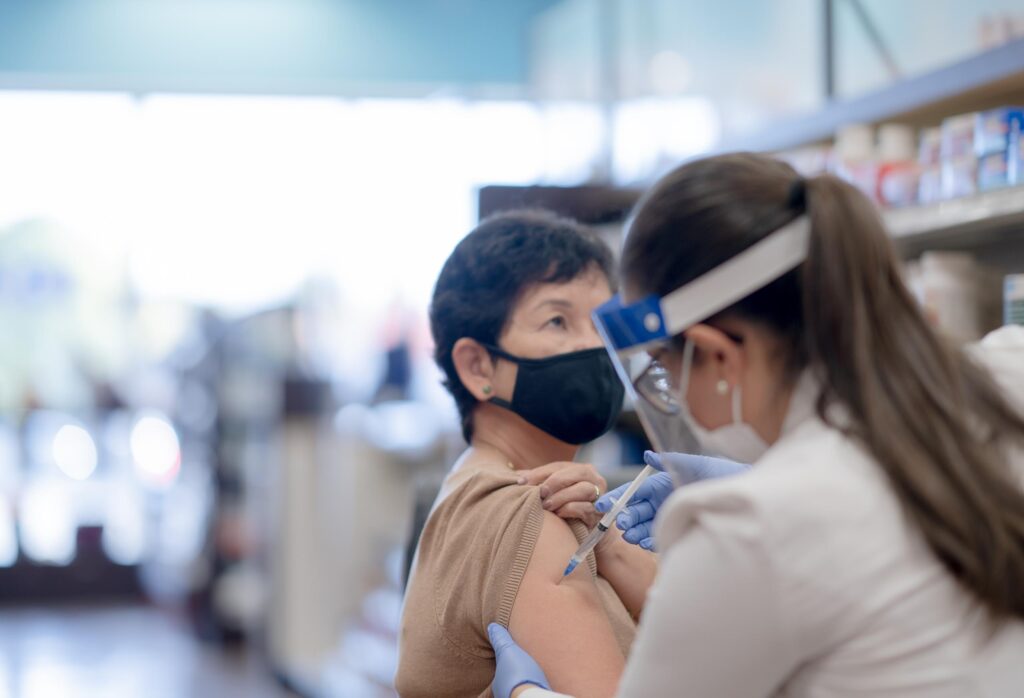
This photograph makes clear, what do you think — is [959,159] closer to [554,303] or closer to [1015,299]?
[1015,299]

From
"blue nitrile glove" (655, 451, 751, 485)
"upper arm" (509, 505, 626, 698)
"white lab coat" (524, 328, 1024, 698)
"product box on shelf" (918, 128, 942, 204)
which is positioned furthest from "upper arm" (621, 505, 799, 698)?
"product box on shelf" (918, 128, 942, 204)

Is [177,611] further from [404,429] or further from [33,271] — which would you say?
[404,429]

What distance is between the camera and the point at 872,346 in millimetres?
1192

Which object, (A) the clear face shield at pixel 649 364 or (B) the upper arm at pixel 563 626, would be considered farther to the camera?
(B) the upper arm at pixel 563 626

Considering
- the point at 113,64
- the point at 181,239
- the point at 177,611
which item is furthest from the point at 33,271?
the point at 177,611

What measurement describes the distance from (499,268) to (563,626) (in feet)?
1.85

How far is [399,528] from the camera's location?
19.2 feet

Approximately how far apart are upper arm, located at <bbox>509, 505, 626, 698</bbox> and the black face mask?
0.84 ft

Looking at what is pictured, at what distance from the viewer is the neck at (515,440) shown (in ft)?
6.31

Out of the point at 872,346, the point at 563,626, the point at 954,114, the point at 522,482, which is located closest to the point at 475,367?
the point at 522,482

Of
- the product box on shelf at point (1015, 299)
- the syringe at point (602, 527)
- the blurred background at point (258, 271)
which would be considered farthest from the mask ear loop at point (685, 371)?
the blurred background at point (258, 271)

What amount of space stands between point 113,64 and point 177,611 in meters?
3.94

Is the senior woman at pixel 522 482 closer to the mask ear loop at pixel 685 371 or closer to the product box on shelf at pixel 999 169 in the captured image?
the mask ear loop at pixel 685 371

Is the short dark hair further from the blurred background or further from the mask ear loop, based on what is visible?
the blurred background
